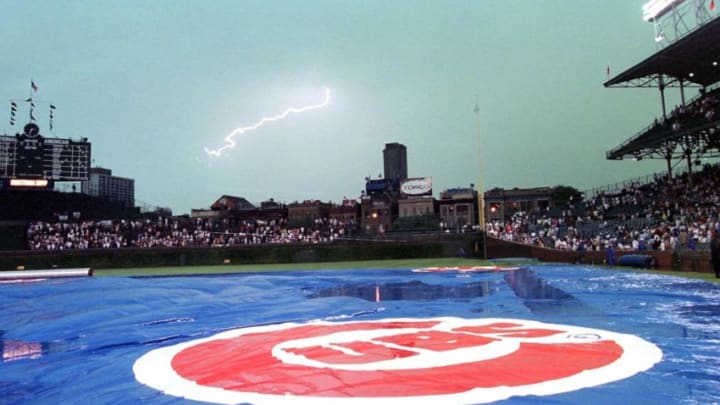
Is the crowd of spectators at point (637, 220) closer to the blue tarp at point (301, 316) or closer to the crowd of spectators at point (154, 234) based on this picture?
the blue tarp at point (301, 316)

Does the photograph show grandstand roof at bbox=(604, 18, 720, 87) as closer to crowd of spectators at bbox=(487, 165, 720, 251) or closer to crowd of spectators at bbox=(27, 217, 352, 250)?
crowd of spectators at bbox=(487, 165, 720, 251)

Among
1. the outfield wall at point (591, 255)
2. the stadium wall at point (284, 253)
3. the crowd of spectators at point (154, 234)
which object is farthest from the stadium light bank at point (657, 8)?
the crowd of spectators at point (154, 234)

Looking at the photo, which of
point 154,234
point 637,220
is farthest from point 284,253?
point 637,220

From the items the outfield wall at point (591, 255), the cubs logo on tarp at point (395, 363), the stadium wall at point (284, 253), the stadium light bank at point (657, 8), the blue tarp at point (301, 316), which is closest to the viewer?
the cubs logo on tarp at point (395, 363)

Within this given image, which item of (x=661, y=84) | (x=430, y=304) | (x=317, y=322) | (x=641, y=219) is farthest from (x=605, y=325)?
(x=661, y=84)

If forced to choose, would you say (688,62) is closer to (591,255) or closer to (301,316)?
(591,255)

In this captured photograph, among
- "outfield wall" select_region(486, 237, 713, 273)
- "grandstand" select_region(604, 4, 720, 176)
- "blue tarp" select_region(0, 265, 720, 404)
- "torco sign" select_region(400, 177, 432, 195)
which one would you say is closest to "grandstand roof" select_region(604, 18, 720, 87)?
"grandstand" select_region(604, 4, 720, 176)
